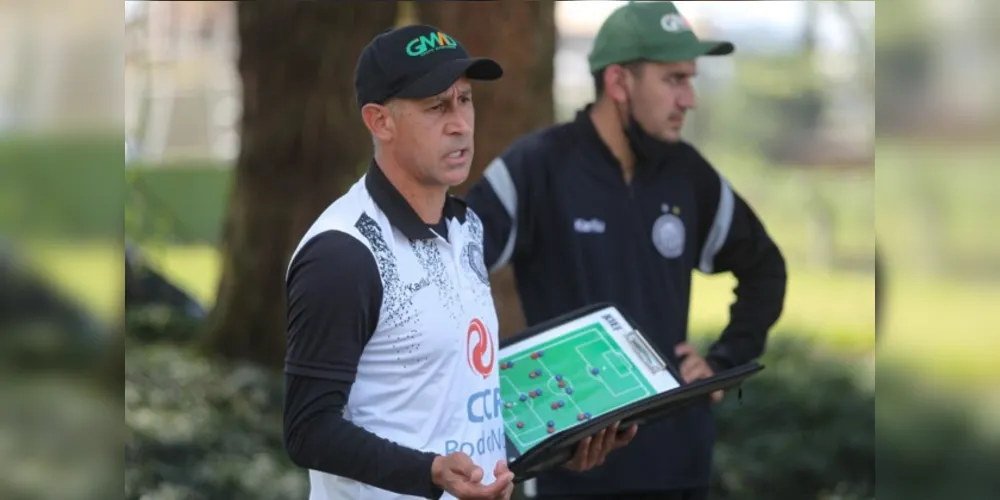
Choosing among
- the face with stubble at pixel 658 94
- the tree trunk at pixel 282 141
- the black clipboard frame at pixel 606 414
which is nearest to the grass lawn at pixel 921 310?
the black clipboard frame at pixel 606 414

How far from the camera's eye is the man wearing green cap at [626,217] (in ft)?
13.4

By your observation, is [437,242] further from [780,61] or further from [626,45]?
[780,61]

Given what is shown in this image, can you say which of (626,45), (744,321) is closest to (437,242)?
(626,45)

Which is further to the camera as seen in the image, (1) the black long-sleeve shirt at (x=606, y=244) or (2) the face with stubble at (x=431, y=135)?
(1) the black long-sleeve shirt at (x=606, y=244)

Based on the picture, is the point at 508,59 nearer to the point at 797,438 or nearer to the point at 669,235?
the point at 669,235

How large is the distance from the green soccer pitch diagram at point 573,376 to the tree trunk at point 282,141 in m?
4.49

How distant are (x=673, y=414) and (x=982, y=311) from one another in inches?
55.0

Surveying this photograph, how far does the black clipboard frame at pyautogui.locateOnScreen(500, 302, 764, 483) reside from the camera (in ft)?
11.0

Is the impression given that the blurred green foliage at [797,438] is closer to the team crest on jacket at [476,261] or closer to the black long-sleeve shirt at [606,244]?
the black long-sleeve shirt at [606,244]

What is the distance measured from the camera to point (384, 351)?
2992 mm

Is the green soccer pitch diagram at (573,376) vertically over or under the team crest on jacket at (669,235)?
under

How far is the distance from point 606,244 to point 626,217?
0.33 feet

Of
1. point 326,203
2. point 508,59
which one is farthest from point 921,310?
point 326,203

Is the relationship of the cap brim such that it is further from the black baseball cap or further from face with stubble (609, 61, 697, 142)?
face with stubble (609, 61, 697, 142)
